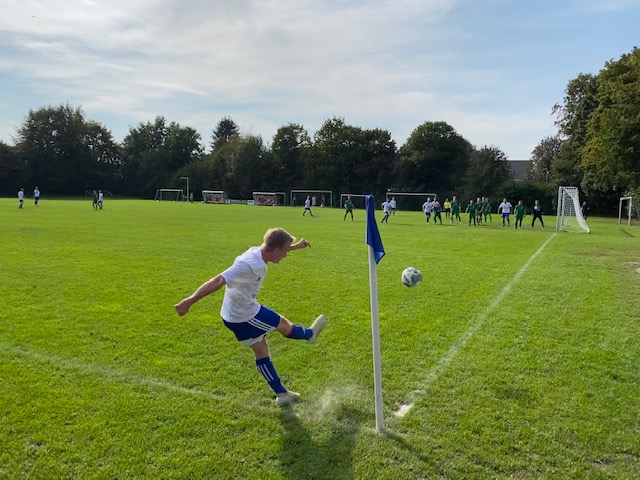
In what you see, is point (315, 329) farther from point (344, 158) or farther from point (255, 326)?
point (344, 158)

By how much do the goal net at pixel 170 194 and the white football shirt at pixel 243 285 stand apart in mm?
78494

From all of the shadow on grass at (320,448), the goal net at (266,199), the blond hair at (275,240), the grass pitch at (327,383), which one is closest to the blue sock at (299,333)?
the grass pitch at (327,383)

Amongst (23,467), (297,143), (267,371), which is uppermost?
(297,143)

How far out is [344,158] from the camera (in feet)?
238

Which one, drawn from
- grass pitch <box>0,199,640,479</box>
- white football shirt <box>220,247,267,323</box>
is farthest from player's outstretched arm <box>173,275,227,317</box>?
grass pitch <box>0,199,640,479</box>

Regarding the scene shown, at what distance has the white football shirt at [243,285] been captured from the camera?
425cm

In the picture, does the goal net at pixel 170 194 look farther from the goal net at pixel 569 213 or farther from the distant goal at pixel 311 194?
the goal net at pixel 569 213

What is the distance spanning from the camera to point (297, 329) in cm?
493

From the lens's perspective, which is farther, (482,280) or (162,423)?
(482,280)

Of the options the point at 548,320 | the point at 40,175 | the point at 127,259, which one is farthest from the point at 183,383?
the point at 40,175

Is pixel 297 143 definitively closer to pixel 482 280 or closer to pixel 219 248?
pixel 219 248

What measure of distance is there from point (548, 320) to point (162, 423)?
5988 mm

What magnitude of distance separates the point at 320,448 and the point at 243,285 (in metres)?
1.53

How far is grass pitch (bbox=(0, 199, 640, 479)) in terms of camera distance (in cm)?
364
